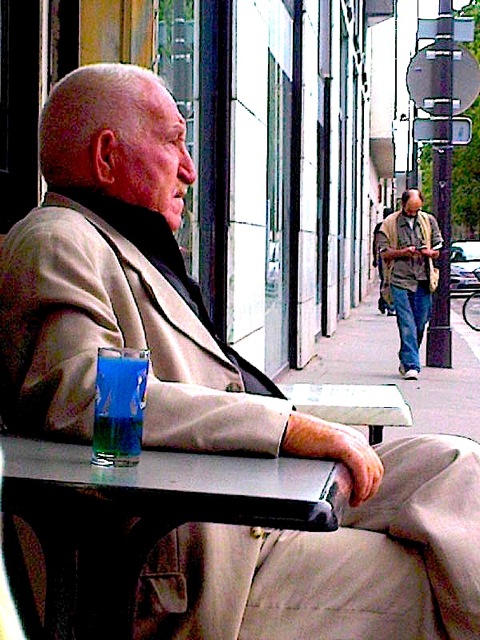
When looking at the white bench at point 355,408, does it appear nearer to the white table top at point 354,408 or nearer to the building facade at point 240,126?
the white table top at point 354,408

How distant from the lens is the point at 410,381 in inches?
456

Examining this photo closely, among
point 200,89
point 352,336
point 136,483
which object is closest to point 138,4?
point 200,89

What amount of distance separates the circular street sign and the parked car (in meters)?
28.4

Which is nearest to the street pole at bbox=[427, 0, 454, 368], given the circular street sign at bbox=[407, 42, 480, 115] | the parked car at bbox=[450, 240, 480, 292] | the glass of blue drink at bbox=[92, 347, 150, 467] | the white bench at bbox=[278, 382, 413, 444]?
the circular street sign at bbox=[407, 42, 480, 115]

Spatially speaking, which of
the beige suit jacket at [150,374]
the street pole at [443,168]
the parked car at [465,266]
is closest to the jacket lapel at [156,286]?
the beige suit jacket at [150,374]

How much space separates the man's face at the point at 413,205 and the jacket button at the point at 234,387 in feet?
30.6

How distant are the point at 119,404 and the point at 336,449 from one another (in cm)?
41

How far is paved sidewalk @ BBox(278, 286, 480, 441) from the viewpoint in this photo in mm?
9070

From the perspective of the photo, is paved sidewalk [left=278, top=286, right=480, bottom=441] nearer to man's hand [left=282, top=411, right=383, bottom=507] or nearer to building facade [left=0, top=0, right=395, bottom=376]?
building facade [left=0, top=0, right=395, bottom=376]

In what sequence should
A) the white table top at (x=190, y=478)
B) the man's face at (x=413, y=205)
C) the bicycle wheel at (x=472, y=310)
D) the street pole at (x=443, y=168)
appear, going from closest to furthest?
the white table top at (x=190, y=478) < the man's face at (x=413, y=205) < the street pole at (x=443, y=168) < the bicycle wheel at (x=472, y=310)

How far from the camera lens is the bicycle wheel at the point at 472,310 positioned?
79.5ft

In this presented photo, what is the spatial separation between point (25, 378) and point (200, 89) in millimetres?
4669

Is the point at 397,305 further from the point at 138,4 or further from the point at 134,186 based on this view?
the point at 134,186

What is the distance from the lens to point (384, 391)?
432 cm
